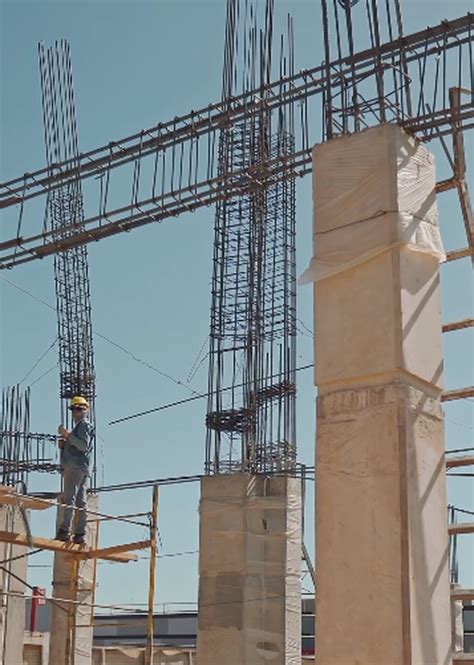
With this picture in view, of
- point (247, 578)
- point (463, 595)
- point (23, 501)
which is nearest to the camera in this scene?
point (463, 595)

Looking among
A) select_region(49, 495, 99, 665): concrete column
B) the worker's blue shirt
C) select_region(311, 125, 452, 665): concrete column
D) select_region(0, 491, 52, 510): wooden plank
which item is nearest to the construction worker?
the worker's blue shirt

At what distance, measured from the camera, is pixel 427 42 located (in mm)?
8875

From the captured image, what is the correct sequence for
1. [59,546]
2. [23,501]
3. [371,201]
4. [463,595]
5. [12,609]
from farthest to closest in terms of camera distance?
[12,609]
[59,546]
[23,501]
[371,201]
[463,595]

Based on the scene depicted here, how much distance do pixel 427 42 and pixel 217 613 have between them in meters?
8.90

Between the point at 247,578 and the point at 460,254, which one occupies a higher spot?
the point at 460,254

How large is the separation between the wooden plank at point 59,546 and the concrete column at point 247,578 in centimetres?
391

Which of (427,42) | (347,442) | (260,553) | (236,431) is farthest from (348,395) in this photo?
(236,431)

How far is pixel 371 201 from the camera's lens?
22.5 feet

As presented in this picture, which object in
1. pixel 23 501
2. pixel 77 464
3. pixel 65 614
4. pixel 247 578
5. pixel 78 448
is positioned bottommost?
pixel 65 614

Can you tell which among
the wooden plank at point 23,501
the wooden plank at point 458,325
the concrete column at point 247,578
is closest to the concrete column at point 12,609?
the concrete column at point 247,578

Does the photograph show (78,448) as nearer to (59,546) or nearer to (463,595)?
(59,546)

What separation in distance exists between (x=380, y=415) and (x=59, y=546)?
4.61 metres

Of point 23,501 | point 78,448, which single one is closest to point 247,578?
point 78,448

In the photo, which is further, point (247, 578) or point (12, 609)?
point (12, 609)
